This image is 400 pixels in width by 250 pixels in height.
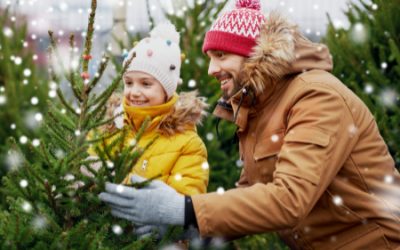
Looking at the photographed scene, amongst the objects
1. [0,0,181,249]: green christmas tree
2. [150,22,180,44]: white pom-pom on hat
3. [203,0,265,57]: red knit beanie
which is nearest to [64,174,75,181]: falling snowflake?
[0,0,181,249]: green christmas tree

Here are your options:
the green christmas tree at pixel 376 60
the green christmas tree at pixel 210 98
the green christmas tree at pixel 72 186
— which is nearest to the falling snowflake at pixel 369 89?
the green christmas tree at pixel 376 60

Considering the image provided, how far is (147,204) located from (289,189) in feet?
1.94

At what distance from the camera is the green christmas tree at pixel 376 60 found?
591 centimetres

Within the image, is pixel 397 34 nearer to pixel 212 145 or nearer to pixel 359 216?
pixel 212 145

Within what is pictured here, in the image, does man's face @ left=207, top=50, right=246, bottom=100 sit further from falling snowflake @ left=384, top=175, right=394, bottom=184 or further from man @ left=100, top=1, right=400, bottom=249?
falling snowflake @ left=384, top=175, right=394, bottom=184

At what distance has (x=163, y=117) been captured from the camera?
13.6 ft

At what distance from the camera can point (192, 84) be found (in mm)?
6414

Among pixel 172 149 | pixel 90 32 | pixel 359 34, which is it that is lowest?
pixel 359 34

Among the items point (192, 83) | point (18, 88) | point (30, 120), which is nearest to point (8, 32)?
point (18, 88)

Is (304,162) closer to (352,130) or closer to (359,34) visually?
(352,130)

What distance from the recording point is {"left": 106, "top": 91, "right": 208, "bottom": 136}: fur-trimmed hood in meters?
4.16

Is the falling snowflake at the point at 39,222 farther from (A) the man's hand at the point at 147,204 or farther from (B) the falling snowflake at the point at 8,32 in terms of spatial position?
(B) the falling snowflake at the point at 8,32

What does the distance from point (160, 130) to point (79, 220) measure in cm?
112

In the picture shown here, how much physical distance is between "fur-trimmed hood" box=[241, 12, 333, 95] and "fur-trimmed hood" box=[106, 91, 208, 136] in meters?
0.73
